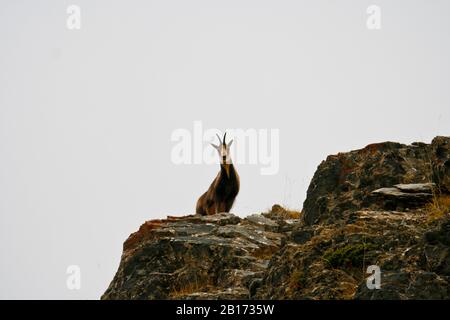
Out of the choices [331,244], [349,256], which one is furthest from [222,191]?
[349,256]

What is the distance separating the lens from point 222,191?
23.3m

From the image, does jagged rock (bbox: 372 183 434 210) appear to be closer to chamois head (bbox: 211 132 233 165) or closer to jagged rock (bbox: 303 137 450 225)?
jagged rock (bbox: 303 137 450 225)

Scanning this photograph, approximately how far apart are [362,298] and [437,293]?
0.77m

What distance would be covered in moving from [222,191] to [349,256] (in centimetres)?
1465

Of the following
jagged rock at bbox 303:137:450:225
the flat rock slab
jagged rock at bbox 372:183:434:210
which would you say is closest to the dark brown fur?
jagged rock at bbox 303:137:450:225

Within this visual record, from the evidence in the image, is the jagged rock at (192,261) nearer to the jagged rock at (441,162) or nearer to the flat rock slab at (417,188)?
the flat rock slab at (417,188)

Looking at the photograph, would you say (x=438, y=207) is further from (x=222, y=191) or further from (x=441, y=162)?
(x=222, y=191)

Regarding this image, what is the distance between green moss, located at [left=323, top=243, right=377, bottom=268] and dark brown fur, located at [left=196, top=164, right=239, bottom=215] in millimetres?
13926

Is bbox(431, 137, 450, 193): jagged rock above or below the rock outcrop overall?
above

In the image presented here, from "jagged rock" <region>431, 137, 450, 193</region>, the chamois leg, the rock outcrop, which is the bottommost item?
the chamois leg

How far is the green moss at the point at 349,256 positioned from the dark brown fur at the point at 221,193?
13926 millimetres

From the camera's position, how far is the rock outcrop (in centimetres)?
807
